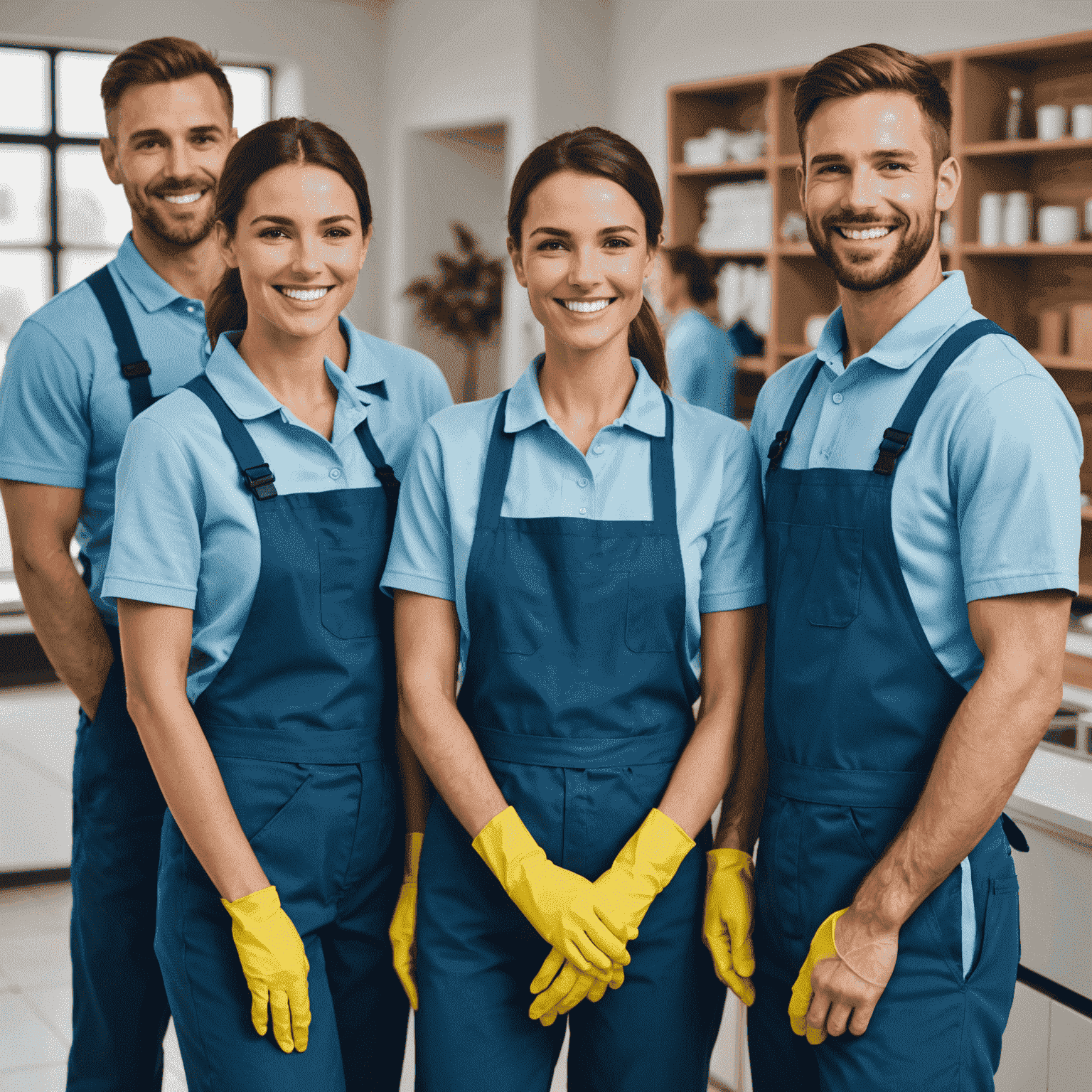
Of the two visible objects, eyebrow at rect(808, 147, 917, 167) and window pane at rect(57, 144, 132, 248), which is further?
window pane at rect(57, 144, 132, 248)

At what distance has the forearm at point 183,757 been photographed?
144 centimetres

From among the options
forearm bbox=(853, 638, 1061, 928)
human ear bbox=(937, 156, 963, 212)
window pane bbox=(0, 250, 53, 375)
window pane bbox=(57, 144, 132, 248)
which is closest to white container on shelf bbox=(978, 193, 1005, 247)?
human ear bbox=(937, 156, 963, 212)

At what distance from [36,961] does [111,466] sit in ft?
6.53

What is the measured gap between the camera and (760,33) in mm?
5750

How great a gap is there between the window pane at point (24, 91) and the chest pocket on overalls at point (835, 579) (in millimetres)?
7251

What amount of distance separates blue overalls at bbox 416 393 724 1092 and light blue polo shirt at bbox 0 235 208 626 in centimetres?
68

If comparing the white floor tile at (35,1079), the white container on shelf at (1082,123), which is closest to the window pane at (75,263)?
the white container on shelf at (1082,123)

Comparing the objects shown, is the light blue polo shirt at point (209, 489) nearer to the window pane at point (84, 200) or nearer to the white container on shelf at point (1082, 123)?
Result: the white container on shelf at point (1082, 123)

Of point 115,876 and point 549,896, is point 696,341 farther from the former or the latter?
point 549,896

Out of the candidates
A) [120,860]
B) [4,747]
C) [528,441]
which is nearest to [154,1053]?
[120,860]

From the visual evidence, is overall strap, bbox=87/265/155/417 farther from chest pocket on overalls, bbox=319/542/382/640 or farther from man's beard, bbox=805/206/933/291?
man's beard, bbox=805/206/933/291

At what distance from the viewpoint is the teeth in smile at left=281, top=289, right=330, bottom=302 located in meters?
1.54

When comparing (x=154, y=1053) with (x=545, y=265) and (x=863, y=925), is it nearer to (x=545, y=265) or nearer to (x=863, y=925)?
(x=863, y=925)

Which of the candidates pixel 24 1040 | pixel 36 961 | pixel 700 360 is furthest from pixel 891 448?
pixel 700 360
